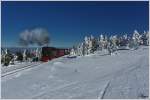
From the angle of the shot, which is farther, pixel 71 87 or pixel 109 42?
pixel 109 42

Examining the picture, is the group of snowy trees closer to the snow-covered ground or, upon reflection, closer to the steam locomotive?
the steam locomotive

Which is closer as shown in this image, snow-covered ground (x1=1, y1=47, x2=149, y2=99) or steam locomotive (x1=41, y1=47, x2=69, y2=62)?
snow-covered ground (x1=1, y1=47, x2=149, y2=99)

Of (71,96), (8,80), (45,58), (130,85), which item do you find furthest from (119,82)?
(45,58)

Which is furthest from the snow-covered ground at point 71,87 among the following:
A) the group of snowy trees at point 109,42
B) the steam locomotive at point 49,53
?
the group of snowy trees at point 109,42

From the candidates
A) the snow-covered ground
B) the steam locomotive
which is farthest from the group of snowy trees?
the snow-covered ground

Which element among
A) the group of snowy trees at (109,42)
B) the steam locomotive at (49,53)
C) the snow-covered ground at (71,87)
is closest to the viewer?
the snow-covered ground at (71,87)

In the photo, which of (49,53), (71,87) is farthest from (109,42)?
(71,87)

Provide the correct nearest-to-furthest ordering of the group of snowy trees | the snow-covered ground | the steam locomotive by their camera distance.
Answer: the snow-covered ground, the steam locomotive, the group of snowy trees

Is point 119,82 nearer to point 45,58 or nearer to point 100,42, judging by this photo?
point 45,58

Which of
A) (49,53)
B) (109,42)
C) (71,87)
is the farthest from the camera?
(109,42)

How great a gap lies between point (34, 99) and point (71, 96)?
1.36m

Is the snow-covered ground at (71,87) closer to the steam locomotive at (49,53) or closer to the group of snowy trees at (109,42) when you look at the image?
the steam locomotive at (49,53)

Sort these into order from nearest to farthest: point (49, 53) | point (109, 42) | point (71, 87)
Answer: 1. point (71, 87)
2. point (49, 53)
3. point (109, 42)

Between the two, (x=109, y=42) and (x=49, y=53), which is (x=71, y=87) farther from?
(x=109, y=42)
